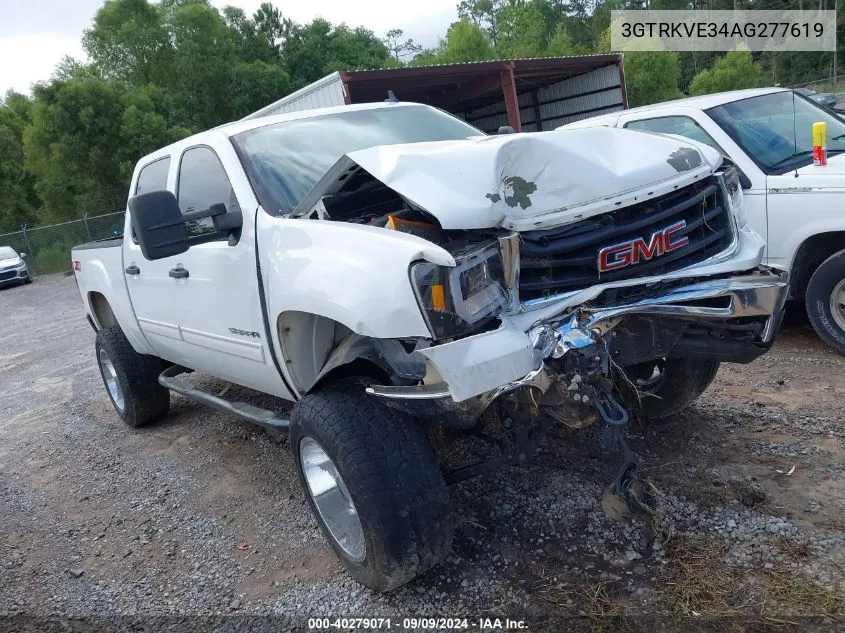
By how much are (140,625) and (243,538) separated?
67 cm

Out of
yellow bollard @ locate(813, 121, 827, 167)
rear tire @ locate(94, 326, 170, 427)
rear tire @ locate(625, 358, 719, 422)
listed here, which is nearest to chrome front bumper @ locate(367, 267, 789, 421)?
rear tire @ locate(625, 358, 719, 422)

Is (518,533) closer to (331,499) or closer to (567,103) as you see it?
(331,499)

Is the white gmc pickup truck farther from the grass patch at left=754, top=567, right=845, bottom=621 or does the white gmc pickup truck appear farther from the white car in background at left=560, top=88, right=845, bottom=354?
the white car in background at left=560, top=88, right=845, bottom=354

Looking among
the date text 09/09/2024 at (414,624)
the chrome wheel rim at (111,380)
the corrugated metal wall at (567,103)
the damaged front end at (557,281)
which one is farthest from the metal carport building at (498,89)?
the date text 09/09/2024 at (414,624)

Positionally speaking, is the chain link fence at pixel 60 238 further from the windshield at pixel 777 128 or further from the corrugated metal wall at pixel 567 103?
the windshield at pixel 777 128

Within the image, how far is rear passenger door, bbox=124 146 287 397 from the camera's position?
3322 millimetres

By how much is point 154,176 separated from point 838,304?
4749 millimetres

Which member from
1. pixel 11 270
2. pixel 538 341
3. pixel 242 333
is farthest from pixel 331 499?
pixel 11 270

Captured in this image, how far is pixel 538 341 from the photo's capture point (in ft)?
7.58

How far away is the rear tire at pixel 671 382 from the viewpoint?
143 inches

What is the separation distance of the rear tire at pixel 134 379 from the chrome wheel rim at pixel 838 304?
193 inches

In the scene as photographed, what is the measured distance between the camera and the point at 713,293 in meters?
2.53

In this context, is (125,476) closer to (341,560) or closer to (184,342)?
(184,342)

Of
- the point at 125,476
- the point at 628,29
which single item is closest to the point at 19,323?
the point at 125,476
